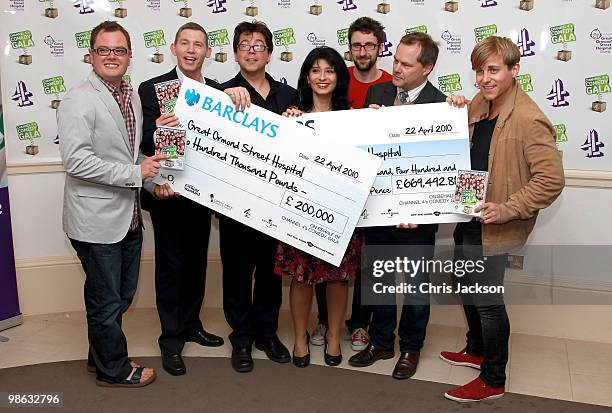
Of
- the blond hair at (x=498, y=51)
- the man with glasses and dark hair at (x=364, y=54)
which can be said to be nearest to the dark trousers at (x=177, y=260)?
the man with glasses and dark hair at (x=364, y=54)

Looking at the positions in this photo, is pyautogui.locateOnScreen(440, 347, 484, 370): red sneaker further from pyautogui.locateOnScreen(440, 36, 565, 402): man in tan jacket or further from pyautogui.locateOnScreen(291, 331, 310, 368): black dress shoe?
pyautogui.locateOnScreen(291, 331, 310, 368): black dress shoe

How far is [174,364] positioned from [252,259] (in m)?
0.63

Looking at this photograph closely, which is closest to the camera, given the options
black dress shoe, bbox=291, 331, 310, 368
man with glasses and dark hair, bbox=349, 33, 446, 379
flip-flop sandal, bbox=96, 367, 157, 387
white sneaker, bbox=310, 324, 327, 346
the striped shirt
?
the striped shirt

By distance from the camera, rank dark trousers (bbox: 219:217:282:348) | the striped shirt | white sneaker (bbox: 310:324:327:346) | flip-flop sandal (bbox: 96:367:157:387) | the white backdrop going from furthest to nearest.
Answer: white sneaker (bbox: 310:324:327:346) < the white backdrop < dark trousers (bbox: 219:217:282:348) < flip-flop sandal (bbox: 96:367:157:387) < the striped shirt

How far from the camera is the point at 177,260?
3279mm

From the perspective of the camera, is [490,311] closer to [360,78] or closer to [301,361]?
[301,361]

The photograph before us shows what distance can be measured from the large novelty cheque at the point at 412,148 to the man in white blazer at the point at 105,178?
76cm

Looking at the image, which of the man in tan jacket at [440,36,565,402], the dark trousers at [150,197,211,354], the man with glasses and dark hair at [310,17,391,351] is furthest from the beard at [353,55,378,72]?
the dark trousers at [150,197,211,354]

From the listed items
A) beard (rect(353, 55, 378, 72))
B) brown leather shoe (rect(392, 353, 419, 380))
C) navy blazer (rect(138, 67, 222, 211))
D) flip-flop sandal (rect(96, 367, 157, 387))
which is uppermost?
beard (rect(353, 55, 378, 72))

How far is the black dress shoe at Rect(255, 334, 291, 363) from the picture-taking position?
11.4ft

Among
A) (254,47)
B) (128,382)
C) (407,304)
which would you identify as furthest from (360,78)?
(128,382)

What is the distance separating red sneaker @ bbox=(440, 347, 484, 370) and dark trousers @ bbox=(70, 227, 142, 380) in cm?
156

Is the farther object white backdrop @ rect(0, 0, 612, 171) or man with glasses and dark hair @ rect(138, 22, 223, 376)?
white backdrop @ rect(0, 0, 612, 171)

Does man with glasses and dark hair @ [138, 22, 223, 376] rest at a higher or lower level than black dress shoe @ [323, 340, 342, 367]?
higher
